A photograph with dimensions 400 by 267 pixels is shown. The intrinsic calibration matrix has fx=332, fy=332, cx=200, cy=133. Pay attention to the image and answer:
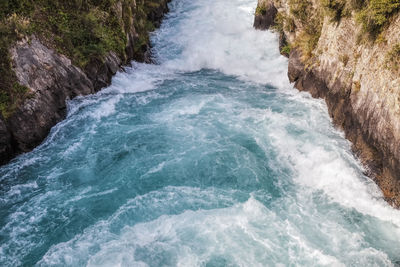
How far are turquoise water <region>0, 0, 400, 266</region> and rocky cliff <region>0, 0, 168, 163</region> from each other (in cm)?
69

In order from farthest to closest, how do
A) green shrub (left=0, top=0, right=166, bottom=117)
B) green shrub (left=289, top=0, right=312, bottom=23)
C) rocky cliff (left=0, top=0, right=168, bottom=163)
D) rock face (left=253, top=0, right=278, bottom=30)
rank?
rock face (left=253, top=0, right=278, bottom=30)
green shrub (left=289, top=0, right=312, bottom=23)
green shrub (left=0, top=0, right=166, bottom=117)
rocky cliff (left=0, top=0, right=168, bottom=163)

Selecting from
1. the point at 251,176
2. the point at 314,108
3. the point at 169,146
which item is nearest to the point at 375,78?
the point at 314,108

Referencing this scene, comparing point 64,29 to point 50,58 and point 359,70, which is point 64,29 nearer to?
point 50,58

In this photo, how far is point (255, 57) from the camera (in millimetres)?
20672

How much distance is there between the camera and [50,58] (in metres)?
14.3

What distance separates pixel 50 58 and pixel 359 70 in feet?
40.8

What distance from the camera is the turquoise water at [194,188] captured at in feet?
28.6

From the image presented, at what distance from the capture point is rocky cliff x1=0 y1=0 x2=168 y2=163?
1253 cm

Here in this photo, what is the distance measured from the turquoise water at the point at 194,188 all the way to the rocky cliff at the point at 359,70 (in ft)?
2.02

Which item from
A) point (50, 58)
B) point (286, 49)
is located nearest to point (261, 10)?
point (286, 49)

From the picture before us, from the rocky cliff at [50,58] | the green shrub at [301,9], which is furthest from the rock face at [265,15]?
the rocky cliff at [50,58]

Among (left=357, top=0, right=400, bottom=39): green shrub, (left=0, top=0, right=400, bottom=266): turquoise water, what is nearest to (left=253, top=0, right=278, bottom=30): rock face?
(left=0, top=0, right=400, bottom=266): turquoise water

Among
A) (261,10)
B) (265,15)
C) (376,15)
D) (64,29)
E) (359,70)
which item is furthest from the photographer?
(261,10)

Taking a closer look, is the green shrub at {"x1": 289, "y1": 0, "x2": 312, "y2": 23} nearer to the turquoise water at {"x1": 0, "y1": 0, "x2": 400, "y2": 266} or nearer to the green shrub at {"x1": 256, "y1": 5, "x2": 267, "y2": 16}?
the turquoise water at {"x1": 0, "y1": 0, "x2": 400, "y2": 266}
